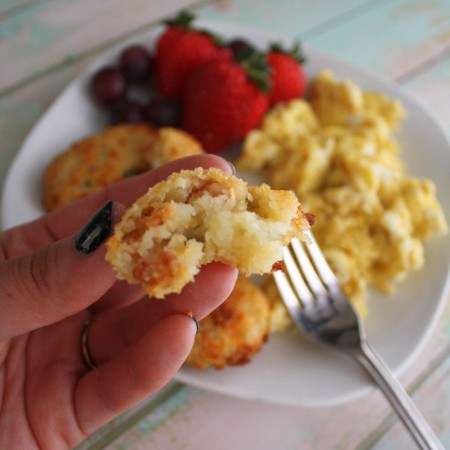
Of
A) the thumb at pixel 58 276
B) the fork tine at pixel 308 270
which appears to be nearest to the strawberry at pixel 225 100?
the fork tine at pixel 308 270

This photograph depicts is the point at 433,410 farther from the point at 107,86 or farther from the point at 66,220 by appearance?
the point at 107,86

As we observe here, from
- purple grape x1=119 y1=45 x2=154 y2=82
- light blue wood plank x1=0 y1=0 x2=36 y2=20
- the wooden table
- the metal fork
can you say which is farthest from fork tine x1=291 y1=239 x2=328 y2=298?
light blue wood plank x1=0 y1=0 x2=36 y2=20

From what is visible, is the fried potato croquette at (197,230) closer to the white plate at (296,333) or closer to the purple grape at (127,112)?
the white plate at (296,333)

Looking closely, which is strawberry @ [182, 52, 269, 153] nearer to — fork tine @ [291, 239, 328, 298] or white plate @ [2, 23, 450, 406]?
white plate @ [2, 23, 450, 406]

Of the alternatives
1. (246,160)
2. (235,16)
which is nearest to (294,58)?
(246,160)

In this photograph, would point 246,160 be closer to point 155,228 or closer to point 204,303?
point 204,303

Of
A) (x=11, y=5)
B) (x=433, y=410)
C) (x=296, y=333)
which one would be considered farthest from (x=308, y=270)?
(x=11, y=5)
